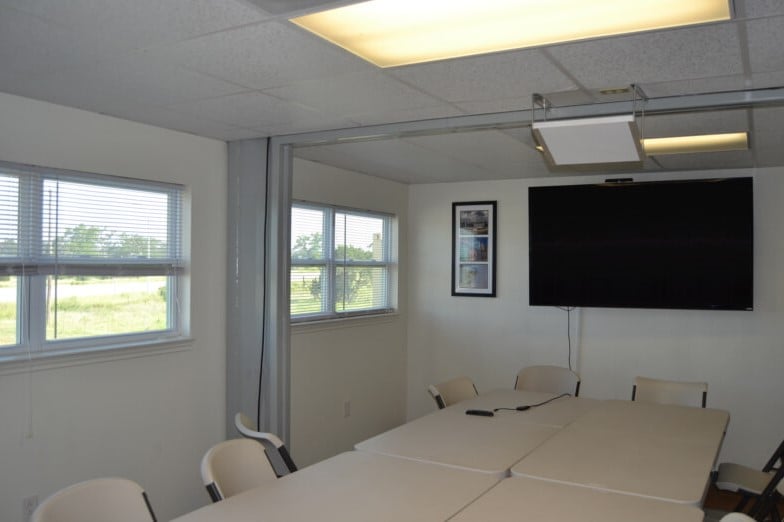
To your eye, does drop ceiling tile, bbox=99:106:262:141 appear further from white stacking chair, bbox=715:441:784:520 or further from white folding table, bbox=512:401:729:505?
white stacking chair, bbox=715:441:784:520

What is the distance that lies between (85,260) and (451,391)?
98.6 inches

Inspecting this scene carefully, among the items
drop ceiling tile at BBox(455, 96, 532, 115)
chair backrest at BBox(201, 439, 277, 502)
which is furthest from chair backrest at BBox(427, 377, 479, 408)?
drop ceiling tile at BBox(455, 96, 532, 115)

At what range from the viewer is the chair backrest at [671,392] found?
4.91 metres

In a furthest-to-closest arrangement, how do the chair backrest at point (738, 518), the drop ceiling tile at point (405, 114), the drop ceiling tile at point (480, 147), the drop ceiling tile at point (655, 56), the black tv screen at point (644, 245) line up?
the black tv screen at point (644, 245)
the drop ceiling tile at point (480, 147)
the drop ceiling tile at point (405, 114)
the drop ceiling tile at point (655, 56)
the chair backrest at point (738, 518)

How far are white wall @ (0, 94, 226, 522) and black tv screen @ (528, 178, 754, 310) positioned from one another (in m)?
2.96

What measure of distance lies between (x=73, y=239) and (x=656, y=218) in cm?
446

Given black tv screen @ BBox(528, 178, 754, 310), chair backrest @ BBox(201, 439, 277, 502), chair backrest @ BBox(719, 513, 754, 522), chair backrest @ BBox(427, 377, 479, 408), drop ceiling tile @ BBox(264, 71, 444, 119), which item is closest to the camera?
chair backrest @ BBox(719, 513, 754, 522)

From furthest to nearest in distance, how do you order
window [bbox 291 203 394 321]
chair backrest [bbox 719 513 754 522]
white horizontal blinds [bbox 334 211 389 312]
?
white horizontal blinds [bbox 334 211 389 312], window [bbox 291 203 394 321], chair backrest [bbox 719 513 754 522]

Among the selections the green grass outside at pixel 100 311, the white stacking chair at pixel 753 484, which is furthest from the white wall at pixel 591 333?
the green grass outside at pixel 100 311

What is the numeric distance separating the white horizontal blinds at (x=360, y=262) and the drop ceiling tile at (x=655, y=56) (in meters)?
3.44

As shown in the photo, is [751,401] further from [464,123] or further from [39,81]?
[39,81]

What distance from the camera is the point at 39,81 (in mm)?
3322

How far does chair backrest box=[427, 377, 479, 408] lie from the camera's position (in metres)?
4.64

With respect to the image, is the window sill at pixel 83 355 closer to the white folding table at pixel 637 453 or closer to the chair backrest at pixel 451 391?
the chair backrest at pixel 451 391
